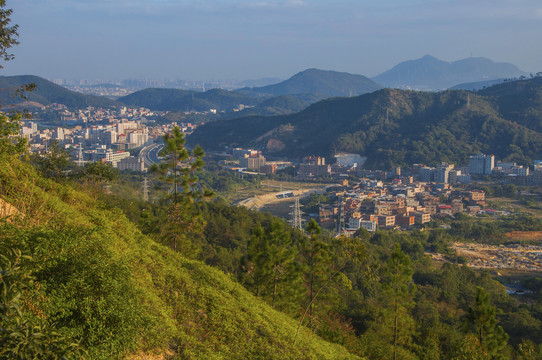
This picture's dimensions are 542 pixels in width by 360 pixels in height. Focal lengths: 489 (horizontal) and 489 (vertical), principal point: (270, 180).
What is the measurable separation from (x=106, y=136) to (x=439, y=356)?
47.2 m

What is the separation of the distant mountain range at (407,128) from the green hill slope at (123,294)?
37555mm

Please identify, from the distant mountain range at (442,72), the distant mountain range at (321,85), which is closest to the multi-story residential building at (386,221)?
the distant mountain range at (321,85)

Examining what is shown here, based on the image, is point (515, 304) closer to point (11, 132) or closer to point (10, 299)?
point (11, 132)

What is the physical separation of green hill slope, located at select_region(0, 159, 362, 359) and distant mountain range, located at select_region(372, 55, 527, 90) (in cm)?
16292

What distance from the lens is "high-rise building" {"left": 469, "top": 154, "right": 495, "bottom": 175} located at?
3744cm

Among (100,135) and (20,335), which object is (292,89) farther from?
(20,335)

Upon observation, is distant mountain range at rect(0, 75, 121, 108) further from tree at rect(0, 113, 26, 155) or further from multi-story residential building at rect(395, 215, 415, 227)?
tree at rect(0, 113, 26, 155)

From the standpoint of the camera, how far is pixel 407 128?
159ft

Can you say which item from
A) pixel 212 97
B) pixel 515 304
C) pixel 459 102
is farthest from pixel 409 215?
pixel 212 97

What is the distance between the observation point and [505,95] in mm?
51312

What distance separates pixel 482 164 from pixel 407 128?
11833mm

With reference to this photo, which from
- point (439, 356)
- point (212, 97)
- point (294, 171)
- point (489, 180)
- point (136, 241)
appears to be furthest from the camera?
point (212, 97)

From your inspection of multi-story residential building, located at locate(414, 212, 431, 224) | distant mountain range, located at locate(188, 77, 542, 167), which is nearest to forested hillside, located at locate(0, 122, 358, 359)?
multi-story residential building, located at locate(414, 212, 431, 224)

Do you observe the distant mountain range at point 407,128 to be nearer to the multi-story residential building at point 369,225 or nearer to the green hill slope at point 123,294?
the multi-story residential building at point 369,225
